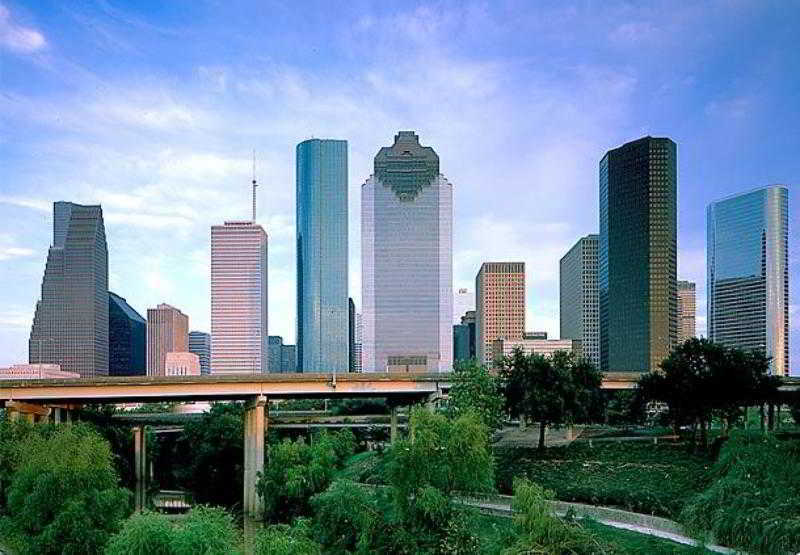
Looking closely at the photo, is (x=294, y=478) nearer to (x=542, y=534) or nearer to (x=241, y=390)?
(x=241, y=390)

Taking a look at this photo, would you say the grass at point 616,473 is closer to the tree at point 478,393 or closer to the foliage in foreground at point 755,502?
the foliage in foreground at point 755,502

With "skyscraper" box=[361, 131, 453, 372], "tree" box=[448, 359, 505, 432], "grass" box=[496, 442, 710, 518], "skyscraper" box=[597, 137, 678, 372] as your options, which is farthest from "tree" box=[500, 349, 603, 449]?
"skyscraper" box=[361, 131, 453, 372]

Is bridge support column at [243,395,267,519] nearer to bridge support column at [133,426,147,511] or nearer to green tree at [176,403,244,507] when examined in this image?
green tree at [176,403,244,507]

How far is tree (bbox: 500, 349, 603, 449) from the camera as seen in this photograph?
128ft

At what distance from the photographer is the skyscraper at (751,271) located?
524 ft

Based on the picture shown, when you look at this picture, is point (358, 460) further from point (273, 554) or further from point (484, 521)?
point (273, 554)

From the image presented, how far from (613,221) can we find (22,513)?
154824mm

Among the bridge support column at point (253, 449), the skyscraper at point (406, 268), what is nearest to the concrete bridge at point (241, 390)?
the bridge support column at point (253, 449)

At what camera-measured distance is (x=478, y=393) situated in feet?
127

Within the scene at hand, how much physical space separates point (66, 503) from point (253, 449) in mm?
21472

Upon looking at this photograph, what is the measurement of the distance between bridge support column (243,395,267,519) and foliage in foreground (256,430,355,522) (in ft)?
18.3

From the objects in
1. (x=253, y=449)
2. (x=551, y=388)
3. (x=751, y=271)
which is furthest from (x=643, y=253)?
(x=253, y=449)

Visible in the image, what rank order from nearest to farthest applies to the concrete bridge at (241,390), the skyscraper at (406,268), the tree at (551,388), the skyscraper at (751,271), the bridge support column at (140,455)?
the tree at (551,388) < the concrete bridge at (241,390) < the bridge support column at (140,455) < the skyscraper at (751,271) < the skyscraper at (406,268)

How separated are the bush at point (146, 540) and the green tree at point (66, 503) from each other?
318 inches
